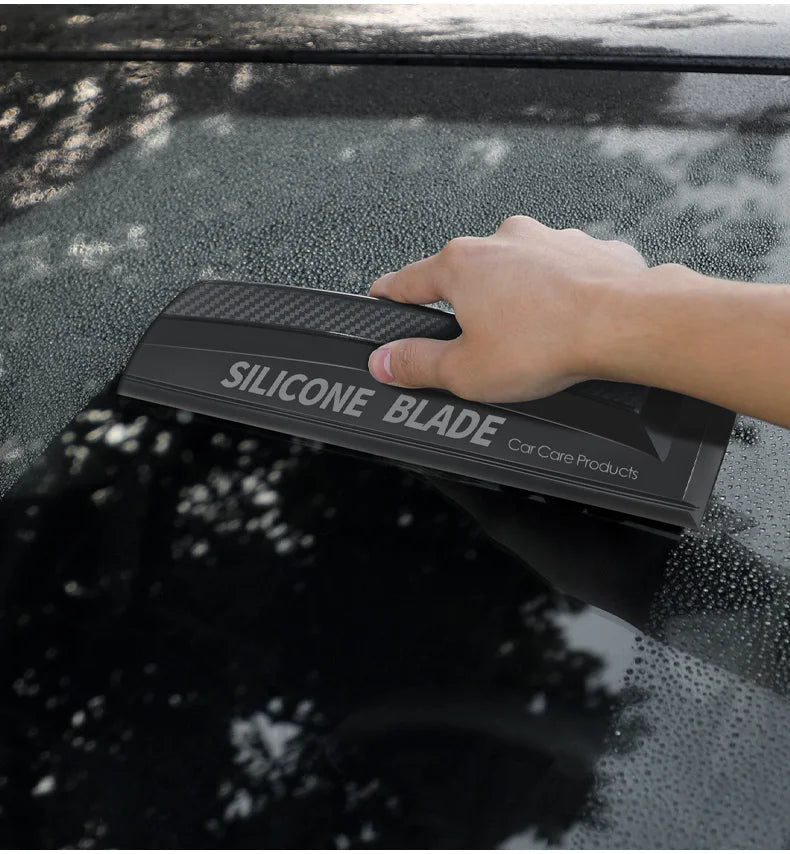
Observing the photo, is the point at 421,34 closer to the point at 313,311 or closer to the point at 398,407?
the point at 313,311

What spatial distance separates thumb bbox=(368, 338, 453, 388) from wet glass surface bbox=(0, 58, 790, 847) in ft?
0.32

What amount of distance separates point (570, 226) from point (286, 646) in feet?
2.08

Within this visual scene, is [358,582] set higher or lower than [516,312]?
lower

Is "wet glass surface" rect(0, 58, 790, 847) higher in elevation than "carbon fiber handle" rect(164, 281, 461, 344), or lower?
→ lower

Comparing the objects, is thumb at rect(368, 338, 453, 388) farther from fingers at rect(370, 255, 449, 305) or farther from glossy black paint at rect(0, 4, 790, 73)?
glossy black paint at rect(0, 4, 790, 73)

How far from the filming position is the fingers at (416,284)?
0.95 m

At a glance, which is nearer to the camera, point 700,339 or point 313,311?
point 700,339

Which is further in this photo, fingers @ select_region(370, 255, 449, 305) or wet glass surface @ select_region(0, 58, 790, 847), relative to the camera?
fingers @ select_region(370, 255, 449, 305)

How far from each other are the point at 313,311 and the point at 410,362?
0.17 meters

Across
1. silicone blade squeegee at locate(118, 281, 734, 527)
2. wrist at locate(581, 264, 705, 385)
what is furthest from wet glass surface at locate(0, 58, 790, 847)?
wrist at locate(581, 264, 705, 385)

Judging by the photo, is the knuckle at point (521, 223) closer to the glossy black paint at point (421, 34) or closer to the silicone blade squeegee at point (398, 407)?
the silicone blade squeegee at point (398, 407)

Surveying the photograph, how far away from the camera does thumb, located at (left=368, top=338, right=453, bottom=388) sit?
89 centimetres

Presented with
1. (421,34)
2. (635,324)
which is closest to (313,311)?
(635,324)

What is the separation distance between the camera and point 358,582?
82 centimetres
